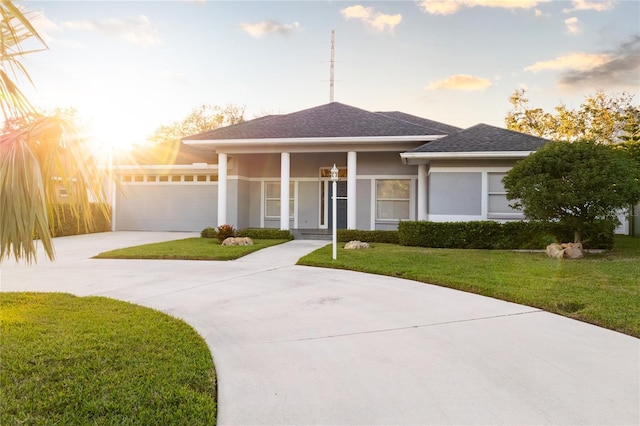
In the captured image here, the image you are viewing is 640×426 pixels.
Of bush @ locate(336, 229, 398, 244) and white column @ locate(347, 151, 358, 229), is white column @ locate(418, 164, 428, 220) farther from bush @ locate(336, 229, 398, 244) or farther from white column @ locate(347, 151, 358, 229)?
white column @ locate(347, 151, 358, 229)

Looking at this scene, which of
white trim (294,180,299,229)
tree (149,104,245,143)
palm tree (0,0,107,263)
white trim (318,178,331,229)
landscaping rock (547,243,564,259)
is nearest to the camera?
palm tree (0,0,107,263)

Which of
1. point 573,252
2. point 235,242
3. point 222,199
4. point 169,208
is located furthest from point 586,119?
point 169,208

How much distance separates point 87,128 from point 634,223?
68.7 ft

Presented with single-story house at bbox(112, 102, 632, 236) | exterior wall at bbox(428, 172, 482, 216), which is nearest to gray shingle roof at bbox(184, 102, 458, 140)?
single-story house at bbox(112, 102, 632, 236)

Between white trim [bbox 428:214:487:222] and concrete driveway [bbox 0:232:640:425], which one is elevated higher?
white trim [bbox 428:214:487:222]

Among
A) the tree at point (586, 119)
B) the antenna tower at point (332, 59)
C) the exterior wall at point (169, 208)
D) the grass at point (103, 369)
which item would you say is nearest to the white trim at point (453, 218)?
the exterior wall at point (169, 208)

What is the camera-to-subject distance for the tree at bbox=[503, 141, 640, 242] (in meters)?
8.98

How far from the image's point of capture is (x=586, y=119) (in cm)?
2830

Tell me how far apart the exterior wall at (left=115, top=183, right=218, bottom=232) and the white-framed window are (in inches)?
438

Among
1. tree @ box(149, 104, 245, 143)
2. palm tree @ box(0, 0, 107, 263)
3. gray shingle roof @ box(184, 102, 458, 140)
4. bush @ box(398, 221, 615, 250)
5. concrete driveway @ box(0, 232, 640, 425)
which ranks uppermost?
tree @ box(149, 104, 245, 143)

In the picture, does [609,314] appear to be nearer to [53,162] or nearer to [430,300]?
Result: [430,300]

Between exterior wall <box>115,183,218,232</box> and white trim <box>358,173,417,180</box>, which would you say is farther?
exterior wall <box>115,183,218,232</box>

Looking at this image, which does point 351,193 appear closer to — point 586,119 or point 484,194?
point 484,194

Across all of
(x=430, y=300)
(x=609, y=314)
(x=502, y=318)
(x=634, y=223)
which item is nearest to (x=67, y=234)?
(x=430, y=300)
